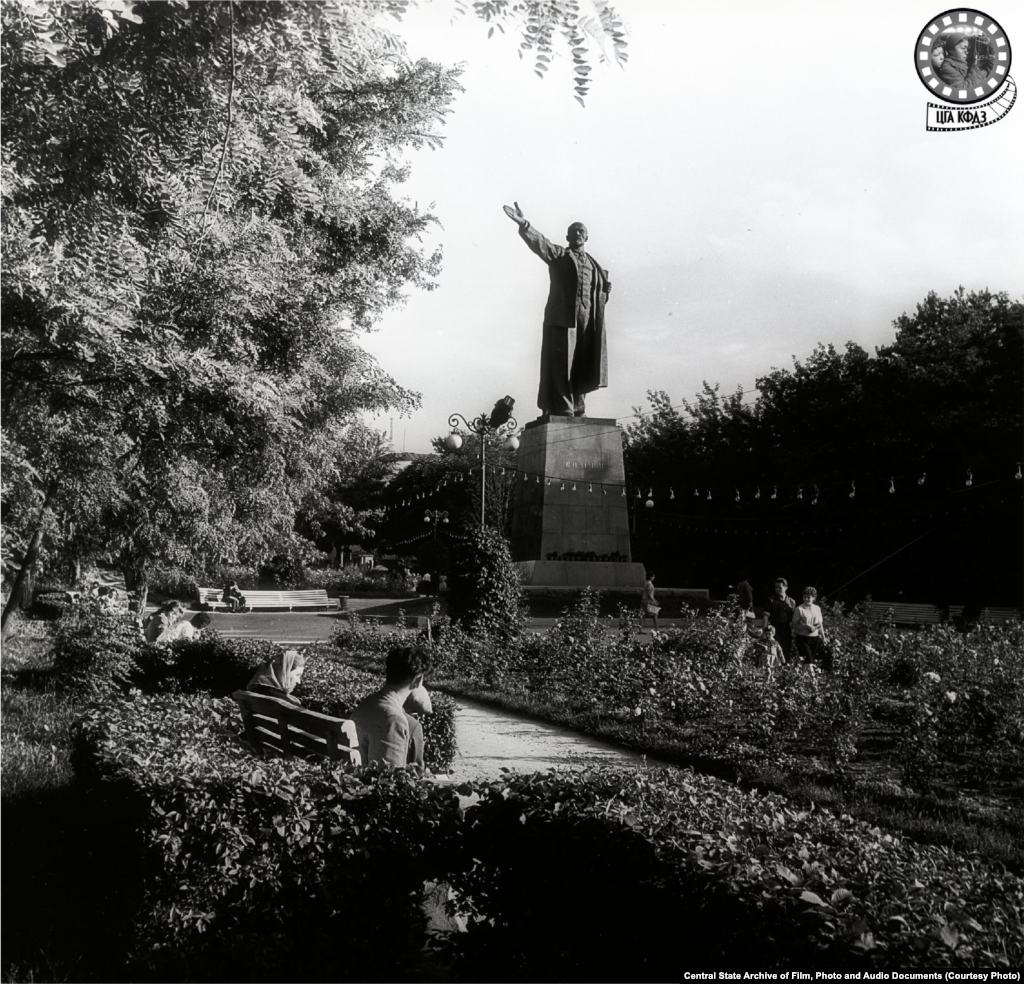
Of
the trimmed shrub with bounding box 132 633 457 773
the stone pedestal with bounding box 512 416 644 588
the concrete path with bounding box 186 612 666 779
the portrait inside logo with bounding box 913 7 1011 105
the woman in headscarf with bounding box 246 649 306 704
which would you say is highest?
the portrait inside logo with bounding box 913 7 1011 105

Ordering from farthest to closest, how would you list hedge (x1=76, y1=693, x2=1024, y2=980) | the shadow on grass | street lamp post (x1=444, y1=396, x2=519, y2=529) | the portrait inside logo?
street lamp post (x1=444, y1=396, x2=519, y2=529), the portrait inside logo, the shadow on grass, hedge (x1=76, y1=693, x2=1024, y2=980)

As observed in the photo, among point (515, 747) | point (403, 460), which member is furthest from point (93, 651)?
point (403, 460)

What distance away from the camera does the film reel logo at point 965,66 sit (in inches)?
185

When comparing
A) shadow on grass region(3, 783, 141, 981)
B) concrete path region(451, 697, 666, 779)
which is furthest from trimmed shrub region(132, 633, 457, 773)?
shadow on grass region(3, 783, 141, 981)

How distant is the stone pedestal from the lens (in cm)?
2034

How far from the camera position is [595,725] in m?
8.98

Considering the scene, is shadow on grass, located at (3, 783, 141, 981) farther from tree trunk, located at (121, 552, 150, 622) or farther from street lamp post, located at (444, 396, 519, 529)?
street lamp post, located at (444, 396, 519, 529)

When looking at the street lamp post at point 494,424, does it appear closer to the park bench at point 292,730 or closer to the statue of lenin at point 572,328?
the statue of lenin at point 572,328

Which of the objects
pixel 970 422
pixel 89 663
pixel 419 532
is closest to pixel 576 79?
pixel 89 663

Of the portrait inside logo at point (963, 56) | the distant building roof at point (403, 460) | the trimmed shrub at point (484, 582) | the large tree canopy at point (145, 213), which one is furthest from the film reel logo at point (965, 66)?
the distant building roof at point (403, 460)

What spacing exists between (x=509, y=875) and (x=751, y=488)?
108 ft

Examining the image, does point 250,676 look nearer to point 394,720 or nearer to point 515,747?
point 515,747

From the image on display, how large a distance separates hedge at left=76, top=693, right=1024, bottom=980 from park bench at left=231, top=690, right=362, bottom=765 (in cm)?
72

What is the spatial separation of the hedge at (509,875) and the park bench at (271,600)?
76.4 ft
